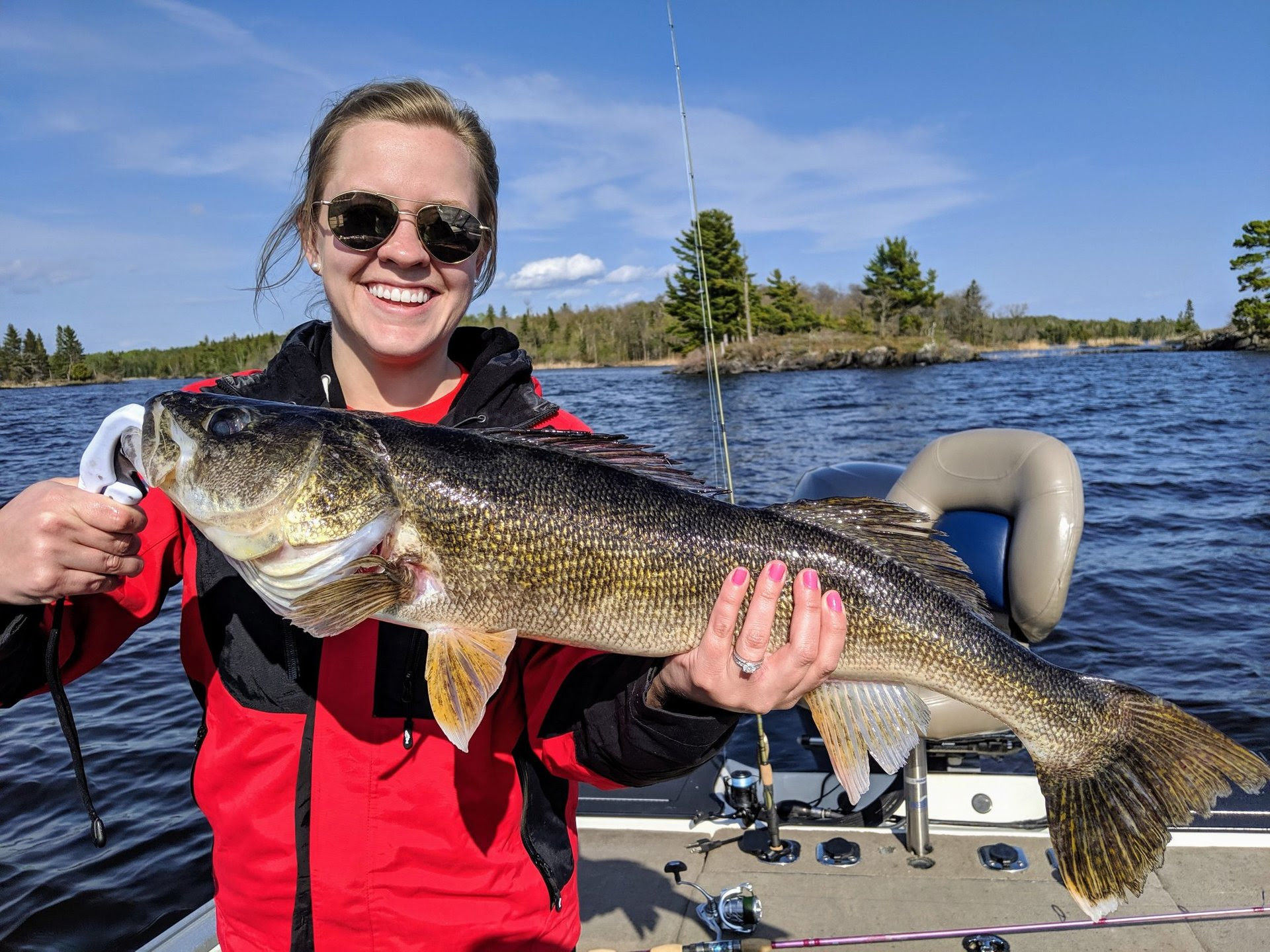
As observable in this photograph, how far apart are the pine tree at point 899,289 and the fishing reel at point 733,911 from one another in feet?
268

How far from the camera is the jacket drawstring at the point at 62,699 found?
1866 mm

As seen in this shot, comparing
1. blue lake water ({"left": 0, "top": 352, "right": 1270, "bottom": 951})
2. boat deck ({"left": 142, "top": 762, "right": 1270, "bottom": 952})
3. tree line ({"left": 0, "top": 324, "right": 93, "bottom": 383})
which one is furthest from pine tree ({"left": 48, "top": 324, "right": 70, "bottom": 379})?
boat deck ({"left": 142, "top": 762, "right": 1270, "bottom": 952})

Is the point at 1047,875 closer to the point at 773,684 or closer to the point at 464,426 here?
the point at 773,684

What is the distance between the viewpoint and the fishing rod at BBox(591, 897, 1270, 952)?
136 inches

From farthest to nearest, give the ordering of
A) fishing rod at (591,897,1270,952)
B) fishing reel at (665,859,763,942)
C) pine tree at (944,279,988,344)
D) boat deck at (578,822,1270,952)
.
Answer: pine tree at (944,279,988,344) < fishing reel at (665,859,763,942) < boat deck at (578,822,1270,952) < fishing rod at (591,897,1270,952)

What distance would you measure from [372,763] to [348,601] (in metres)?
0.40

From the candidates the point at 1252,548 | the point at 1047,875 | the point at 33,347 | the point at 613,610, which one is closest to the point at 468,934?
the point at 613,610

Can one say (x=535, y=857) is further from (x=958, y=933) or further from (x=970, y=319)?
(x=970, y=319)

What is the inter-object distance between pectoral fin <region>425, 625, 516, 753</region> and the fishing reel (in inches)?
96.1

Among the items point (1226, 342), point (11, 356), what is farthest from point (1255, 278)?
point (11, 356)

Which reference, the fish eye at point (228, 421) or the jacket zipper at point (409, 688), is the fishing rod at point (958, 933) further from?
the fish eye at point (228, 421)

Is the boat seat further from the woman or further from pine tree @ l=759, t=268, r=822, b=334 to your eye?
pine tree @ l=759, t=268, r=822, b=334

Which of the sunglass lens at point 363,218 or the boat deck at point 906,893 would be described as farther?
the boat deck at point 906,893

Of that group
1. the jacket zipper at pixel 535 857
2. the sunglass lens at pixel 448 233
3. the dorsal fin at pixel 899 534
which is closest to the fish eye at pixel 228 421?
the sunglass lens at pixel 448 233
